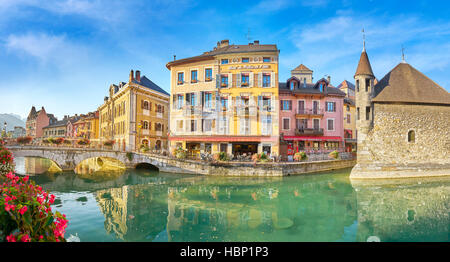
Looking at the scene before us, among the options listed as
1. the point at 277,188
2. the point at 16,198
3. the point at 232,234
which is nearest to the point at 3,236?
the point at 16,198

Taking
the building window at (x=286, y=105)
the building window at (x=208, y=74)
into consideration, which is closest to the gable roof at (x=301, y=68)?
the building window at (x=286, y=105)

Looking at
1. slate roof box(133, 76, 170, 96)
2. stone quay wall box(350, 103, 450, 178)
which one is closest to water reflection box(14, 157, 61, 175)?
slate roof box(133, 76, 170, 96)

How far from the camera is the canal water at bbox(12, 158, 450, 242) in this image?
7.12m

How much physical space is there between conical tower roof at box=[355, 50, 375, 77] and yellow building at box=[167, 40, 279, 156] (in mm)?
7548

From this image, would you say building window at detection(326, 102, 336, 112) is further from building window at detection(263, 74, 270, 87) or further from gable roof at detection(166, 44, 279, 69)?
gable roof at detection(166, 44, 279, 69)

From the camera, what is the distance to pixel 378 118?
16609 millimetres

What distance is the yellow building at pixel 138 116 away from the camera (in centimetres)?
2458

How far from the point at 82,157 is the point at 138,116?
7.28 m

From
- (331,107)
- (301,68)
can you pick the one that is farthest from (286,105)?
(301,68)

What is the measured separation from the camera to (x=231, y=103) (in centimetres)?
2261

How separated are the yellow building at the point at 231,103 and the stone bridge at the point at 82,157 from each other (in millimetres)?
2681

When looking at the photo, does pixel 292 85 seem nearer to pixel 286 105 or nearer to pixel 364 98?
pixel 286 105

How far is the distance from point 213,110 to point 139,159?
31.1ft

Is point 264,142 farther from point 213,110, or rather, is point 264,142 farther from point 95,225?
point 95,225
